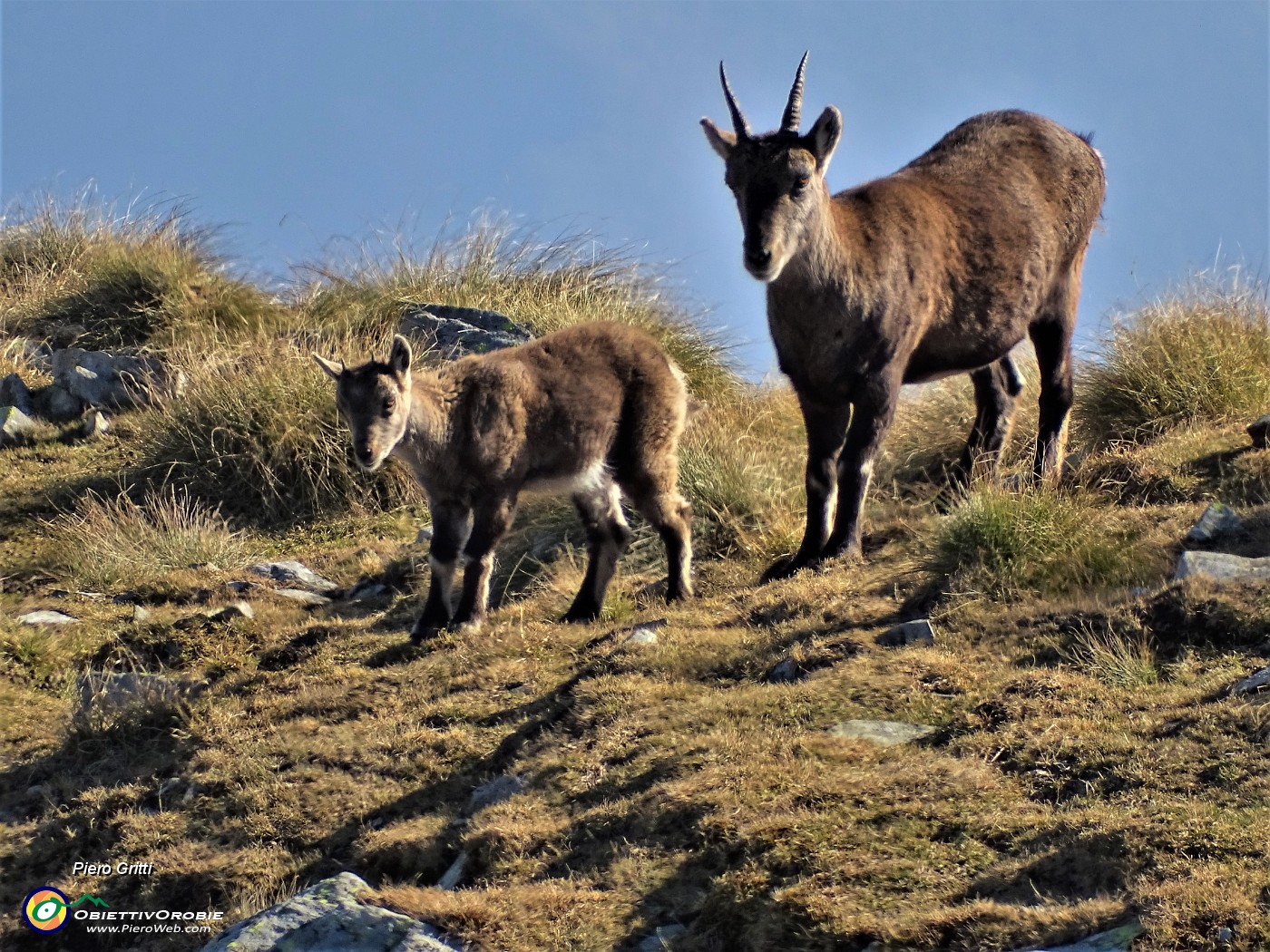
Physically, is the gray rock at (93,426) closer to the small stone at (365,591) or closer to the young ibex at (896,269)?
the small stone at (365,591)

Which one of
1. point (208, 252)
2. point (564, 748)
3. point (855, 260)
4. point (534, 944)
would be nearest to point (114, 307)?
point (208, 252)

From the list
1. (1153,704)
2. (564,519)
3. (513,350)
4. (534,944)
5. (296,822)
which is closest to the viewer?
(534,944)

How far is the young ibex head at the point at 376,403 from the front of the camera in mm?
9008

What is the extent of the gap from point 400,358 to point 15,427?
720cm

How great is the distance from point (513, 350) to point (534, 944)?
4.92 metres

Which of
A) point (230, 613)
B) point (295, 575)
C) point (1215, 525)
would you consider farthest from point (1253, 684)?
point (295, 575)

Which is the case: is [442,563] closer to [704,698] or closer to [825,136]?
[704,698]

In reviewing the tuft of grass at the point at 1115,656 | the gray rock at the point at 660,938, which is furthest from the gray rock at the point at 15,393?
the gray rock at the point at 660,938

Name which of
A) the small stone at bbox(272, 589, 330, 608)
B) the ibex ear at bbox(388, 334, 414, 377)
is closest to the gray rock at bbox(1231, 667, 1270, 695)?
the ibex ear at bbox(388, 334, 414, 377)

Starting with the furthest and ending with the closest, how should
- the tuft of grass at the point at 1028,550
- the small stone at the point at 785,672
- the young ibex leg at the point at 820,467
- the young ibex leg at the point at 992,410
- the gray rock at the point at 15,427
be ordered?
the gray rock at the point at 15,427, the young ibex leg at the point at 992,410, the young ibex leg at the point at 820,467, the tuft of grass at the point at 1028,550, the small stone at the point at 785,672

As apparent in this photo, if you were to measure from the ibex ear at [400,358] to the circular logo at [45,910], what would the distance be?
342cm

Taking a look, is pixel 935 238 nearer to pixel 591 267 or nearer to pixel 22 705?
pixel 22 705

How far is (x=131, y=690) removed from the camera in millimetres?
8883

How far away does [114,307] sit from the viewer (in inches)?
667
